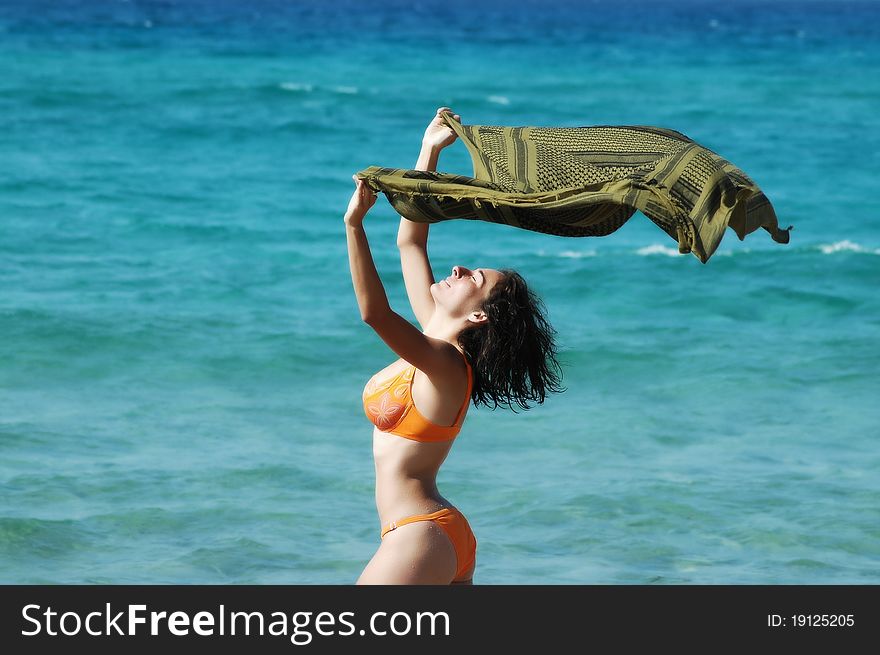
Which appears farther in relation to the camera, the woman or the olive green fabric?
the woman

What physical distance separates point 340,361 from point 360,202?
6867 mm

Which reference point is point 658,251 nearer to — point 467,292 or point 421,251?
point 421,251

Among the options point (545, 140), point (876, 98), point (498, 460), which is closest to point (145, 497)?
point (498, 460)

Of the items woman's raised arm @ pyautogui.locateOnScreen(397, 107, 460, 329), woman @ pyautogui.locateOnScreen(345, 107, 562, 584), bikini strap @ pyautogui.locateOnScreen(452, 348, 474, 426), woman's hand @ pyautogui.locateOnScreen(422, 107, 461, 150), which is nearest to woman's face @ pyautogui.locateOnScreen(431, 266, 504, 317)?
woman @ pyautogui.locateOnScreen(345, 107, 562, 584)

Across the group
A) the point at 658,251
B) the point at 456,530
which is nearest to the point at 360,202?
the point at 456,530

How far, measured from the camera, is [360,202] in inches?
165

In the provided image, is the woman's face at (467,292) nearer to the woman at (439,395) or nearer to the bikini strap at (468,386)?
the woman at (439,395)

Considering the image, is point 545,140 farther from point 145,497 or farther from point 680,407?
point 680,407

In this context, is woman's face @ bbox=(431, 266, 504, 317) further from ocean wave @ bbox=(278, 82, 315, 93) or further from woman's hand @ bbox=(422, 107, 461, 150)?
ocean wave @ bbox=(278, 82, 315, 93)

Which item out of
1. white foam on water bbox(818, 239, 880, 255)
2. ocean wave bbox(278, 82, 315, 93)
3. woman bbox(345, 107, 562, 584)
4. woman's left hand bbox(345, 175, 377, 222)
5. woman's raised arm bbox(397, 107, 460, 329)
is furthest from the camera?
ocean wave bbox(278, 82, 315, 93)

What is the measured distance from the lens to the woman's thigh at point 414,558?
4207 millimetres

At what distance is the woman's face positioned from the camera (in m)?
4.43

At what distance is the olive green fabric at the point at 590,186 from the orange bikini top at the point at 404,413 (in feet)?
1.76

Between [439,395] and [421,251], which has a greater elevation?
[421,251]
